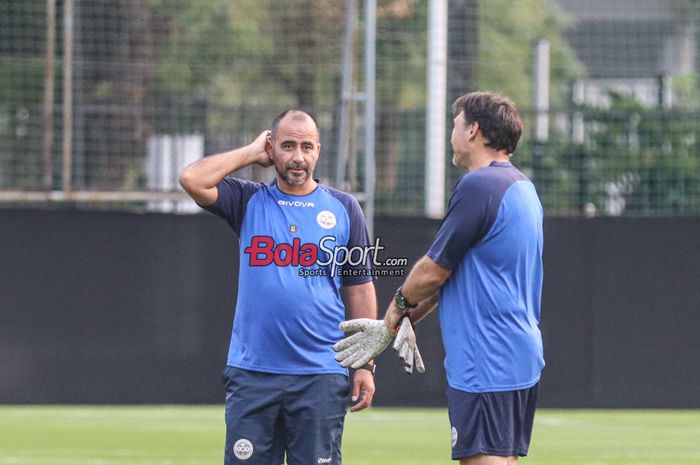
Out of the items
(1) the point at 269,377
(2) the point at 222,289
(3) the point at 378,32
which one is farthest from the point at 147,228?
(1) the point at 269,377

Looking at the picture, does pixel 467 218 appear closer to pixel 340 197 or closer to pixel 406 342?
pixel 406 342

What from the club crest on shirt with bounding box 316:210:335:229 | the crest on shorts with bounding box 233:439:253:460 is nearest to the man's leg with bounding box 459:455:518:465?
the crest on shorts with bounding box 233:439:253:460

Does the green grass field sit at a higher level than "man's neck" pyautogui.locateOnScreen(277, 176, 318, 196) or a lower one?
lower

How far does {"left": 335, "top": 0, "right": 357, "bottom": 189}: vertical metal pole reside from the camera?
14.1m

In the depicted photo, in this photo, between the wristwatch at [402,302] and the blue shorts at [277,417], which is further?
the blue shorts at [277,417]

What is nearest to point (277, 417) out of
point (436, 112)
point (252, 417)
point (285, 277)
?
point (252, 417)

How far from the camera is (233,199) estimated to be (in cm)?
669

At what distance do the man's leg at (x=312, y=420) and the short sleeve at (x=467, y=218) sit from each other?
1.09 metres

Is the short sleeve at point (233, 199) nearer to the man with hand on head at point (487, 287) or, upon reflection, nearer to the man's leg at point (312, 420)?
the man's leg at point (312, 420)

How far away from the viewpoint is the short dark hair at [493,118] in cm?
594

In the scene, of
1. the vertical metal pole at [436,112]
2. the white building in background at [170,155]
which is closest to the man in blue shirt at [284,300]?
the vertical metal pole at [436,112]

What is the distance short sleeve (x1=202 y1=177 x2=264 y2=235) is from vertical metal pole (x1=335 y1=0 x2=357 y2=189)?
24.2ft

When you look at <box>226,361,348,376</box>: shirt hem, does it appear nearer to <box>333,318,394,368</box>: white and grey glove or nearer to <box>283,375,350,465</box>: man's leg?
<box>283,375,350,465</box>: man's leg

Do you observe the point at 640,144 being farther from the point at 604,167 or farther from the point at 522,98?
the point at 522,98
